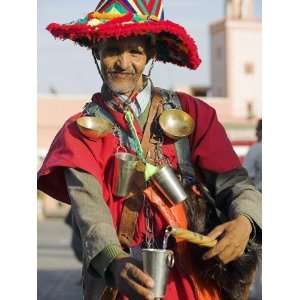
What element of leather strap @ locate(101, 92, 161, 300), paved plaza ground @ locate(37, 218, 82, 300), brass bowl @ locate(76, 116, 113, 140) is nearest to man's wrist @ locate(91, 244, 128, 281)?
leather strap @ locate(101, 92, 161, 300)

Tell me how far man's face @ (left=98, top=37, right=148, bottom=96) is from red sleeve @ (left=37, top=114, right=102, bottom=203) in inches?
6.3

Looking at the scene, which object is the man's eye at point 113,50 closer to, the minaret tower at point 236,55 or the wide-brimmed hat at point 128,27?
the wide-brimmed hat at point 128,27

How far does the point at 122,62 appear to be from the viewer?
2.77m

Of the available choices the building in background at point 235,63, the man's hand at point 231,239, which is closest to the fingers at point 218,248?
the man's hand at point 231,239

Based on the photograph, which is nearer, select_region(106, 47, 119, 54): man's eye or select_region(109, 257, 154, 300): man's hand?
select_region(109, 257, 154, 300): man's hand

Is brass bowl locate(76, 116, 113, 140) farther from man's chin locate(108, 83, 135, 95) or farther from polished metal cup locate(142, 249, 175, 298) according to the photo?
polished metal cup locate(142, 249, 175, 298)

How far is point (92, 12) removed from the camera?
282 centimetres

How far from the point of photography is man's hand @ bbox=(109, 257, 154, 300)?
243 cm

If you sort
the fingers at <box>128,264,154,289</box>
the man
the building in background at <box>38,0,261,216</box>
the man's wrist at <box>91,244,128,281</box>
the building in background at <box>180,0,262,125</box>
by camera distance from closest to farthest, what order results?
the fingers at <box>128,264,154,289</box> → the man's wrist at <box>91,244,128,281</box> → the man → the building in background at <box>38,0,261,216</box> → the building in background at <box>180,0,262,125</box>

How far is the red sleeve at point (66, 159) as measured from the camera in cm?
270
